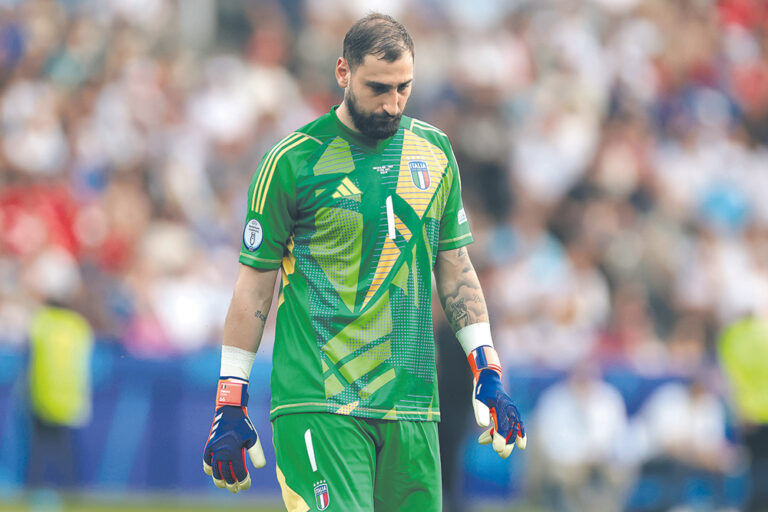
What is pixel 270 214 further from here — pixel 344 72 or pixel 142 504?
pixel 142 504

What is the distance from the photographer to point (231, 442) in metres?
5.15

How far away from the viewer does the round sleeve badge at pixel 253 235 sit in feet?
17.3

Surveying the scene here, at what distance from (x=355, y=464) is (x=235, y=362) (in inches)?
26.2

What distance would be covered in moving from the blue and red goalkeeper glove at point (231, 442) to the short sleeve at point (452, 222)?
104 centimetres

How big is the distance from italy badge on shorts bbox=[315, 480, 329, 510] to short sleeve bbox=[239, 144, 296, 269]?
904 mm

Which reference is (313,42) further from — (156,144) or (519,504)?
A: (519,504)

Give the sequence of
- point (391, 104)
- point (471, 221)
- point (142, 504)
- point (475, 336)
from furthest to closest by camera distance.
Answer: point (142, 504)
point (471, 221)
point (475, 336)
point (391, 104)

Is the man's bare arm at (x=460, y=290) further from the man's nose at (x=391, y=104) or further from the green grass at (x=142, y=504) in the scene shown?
the green grass at (x=142, y=504)

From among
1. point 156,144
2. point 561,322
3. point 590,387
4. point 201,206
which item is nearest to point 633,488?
point 590,387

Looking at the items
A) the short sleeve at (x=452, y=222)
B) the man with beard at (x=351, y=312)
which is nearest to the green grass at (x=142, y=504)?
the short sleeve at (x=452, y=222)

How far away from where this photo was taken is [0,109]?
16.3m

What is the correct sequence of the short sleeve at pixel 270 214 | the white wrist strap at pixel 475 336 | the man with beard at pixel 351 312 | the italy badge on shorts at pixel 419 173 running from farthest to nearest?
the white wrist strap at pixel 475 336 → the italy badge on shorts at pixel 419 173 → the short sleeve at pixel 270 214 → the man with beard at pixel 351 312

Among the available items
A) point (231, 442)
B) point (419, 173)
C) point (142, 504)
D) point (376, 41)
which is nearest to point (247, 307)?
point (231, 442)

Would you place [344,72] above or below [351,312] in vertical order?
above
